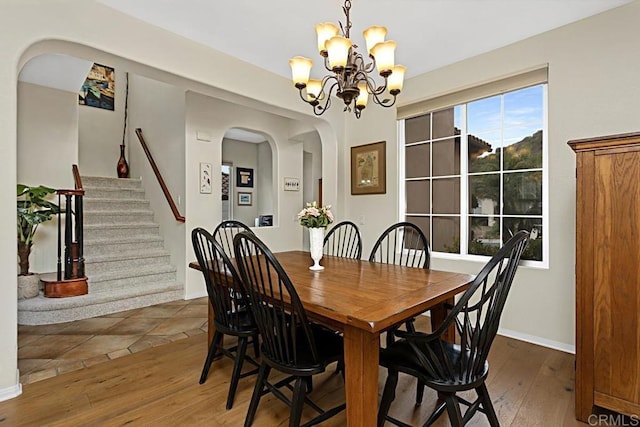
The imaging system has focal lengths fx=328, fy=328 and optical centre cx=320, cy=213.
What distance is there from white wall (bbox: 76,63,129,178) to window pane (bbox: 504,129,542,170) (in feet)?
20.6

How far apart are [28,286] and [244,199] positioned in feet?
14.7

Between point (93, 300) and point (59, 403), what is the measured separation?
1.81 m

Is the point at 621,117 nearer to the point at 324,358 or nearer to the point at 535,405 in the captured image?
the point at 535,405

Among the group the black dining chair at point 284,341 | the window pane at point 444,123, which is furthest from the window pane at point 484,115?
the black dining chair at point 284,341

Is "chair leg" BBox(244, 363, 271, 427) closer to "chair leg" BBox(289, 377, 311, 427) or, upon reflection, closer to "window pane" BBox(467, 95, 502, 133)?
"chair leg" BBox(289, 377, 311, 427)

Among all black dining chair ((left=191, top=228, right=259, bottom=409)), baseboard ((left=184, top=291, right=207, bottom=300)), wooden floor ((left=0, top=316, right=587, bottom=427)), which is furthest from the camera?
baseboard ((left=184, top=291, right=207, bottom=300))

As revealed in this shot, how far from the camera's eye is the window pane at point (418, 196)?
11.8 ft

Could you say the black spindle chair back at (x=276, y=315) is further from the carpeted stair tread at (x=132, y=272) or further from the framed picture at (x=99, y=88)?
the framed picture at (x=99, y=88)

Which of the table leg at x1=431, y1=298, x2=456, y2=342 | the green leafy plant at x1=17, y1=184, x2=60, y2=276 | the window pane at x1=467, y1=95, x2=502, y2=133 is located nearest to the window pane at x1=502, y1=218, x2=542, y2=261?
the window pane at x1=467, y1=95, x2=502, y2=133

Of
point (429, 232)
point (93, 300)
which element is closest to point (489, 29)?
point (429, 232)

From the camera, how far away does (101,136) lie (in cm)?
602

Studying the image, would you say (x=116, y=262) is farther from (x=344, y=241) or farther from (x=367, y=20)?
(x=367, y=20)

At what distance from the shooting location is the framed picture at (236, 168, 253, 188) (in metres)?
7.47

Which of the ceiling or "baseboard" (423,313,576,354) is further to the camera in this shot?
"baseboard" (423,313,576,354)
